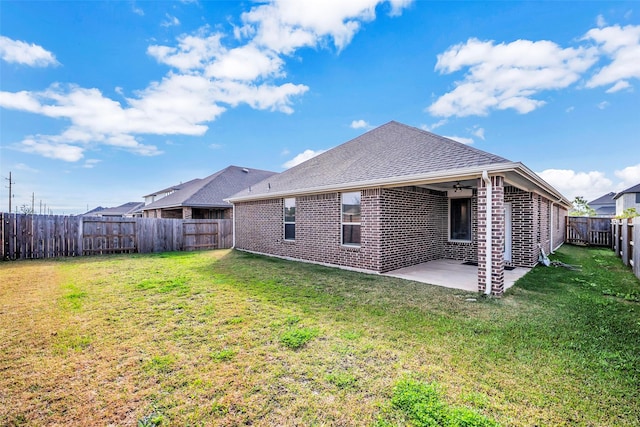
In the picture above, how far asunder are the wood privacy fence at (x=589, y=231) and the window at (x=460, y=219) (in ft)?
42.0

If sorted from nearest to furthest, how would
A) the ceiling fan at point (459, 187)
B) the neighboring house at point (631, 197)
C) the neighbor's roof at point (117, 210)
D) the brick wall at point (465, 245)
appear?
the ceiling fan at point (459, 187) → the brick wall at point (465, 245) → the neighboring house at point (631, 197) → the neighbor's roof at point (117, 210)

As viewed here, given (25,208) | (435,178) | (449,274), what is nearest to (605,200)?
(449,274)

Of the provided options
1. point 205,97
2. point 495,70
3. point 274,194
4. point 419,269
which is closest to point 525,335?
point 419,269

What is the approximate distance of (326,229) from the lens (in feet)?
30.0

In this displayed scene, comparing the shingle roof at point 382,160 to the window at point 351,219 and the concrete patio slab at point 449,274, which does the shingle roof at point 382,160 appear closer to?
the window at point 351,219

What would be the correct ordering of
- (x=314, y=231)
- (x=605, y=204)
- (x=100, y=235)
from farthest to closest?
(x=605, y=204), (x=100, y=235), (x=314, y=231)

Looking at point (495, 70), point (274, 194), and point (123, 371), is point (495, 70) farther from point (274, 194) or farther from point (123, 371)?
point (123, 371)

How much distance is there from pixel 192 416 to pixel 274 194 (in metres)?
8.86

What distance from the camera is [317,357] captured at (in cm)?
312

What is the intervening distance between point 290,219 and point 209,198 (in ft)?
31.7

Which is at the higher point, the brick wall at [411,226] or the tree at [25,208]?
the tree at [25,208]

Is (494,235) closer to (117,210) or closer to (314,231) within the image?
(314,231)

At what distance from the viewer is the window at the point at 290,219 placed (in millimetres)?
10508

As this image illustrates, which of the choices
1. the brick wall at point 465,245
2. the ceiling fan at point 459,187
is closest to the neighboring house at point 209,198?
the brick wall at point 465,245
